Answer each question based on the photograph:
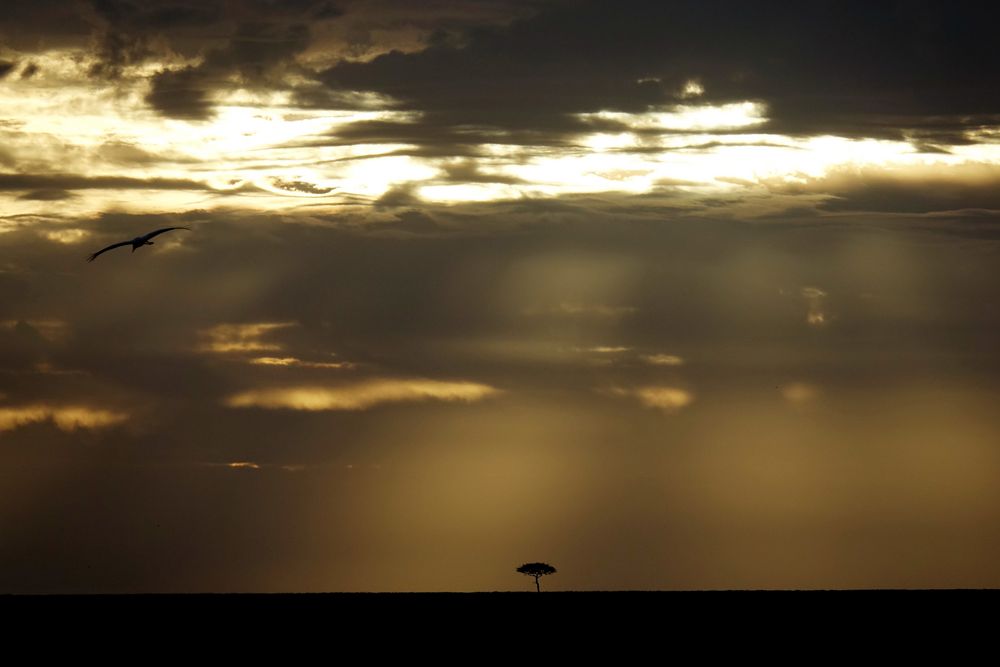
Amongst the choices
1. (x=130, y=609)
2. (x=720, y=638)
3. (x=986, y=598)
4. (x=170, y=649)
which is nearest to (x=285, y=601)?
(x=130, y=609)

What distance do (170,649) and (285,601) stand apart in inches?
1177

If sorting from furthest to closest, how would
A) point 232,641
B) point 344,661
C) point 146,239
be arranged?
point 146,239, point 232,641, point 344,661

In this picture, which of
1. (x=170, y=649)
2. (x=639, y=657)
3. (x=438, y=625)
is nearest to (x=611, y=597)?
(x=438, y=625)

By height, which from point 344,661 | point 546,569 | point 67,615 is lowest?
point 344,661

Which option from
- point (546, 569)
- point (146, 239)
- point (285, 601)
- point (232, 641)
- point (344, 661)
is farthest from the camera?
point (546, 569)

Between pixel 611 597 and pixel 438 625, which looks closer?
pixel 438 625

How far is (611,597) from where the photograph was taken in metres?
122

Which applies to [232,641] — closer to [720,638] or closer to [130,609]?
[130,609]

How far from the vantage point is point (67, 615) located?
4200 inches

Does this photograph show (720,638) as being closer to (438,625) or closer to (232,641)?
(438,625)

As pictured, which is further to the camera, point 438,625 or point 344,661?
point 438,625

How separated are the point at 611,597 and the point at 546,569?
75.9 metres

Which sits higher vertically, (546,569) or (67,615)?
(546,569)

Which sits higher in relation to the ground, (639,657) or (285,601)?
(285,601)
